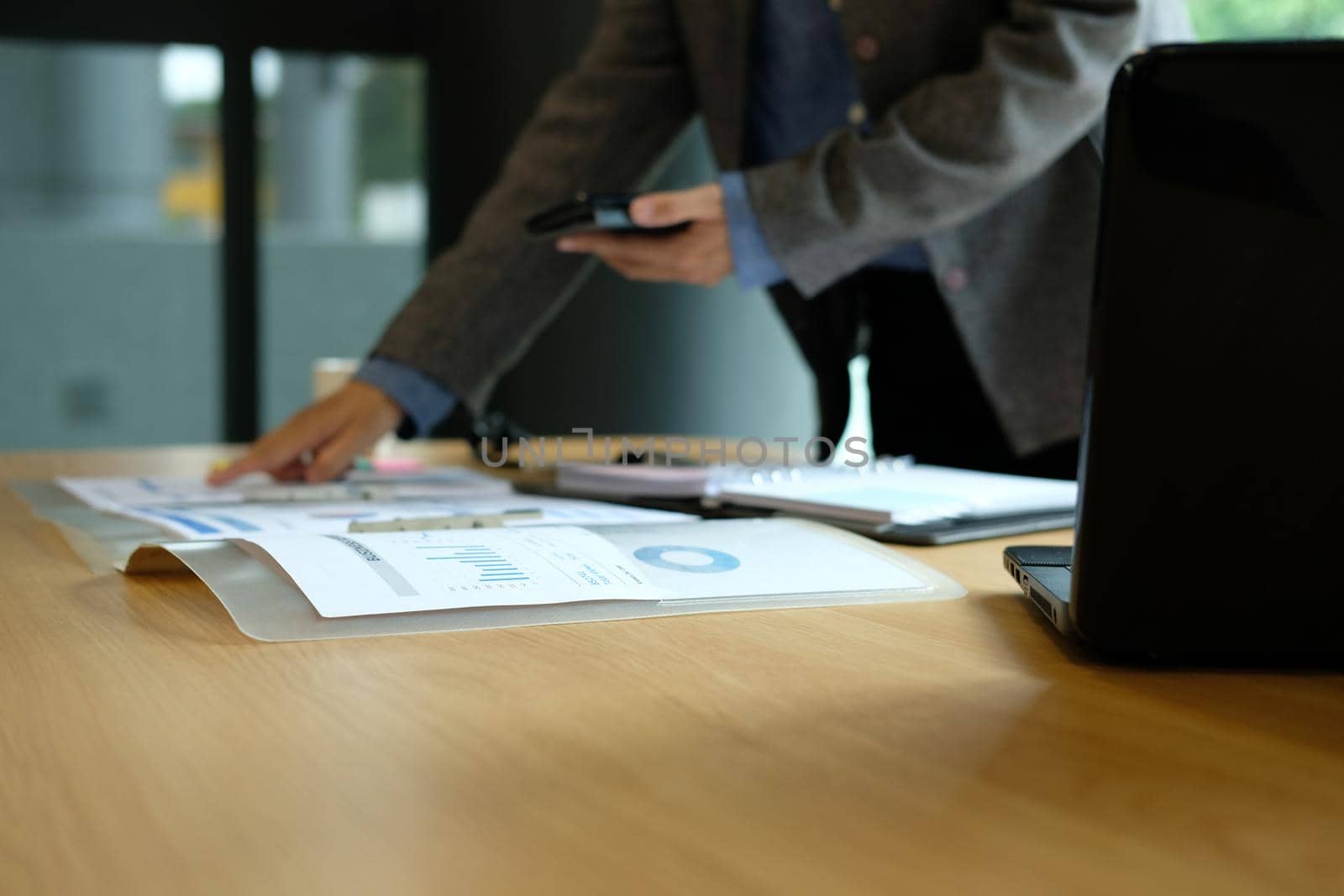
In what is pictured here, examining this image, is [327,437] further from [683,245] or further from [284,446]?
[683,245]

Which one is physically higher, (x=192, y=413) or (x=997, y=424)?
(x=997, y=424)

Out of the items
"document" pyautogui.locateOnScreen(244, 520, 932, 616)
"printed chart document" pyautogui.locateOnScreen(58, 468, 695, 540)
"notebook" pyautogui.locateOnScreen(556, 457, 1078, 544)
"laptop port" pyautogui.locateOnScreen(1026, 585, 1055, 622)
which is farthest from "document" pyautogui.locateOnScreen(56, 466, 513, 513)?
"laptop port" pyautogui.locateOnScreen(1026, 585, 1055, 622)

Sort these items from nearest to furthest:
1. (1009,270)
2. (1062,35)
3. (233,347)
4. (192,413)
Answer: (1062,35), (1009,270), (233,347), (192,413)

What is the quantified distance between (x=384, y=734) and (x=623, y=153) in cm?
109

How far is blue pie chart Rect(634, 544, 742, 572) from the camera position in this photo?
66cm

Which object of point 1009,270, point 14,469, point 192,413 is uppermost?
point 1009,270

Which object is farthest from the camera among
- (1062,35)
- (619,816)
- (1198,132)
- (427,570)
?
(1062,35)

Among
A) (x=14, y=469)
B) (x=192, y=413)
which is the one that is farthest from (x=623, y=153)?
(x=192, y=413)

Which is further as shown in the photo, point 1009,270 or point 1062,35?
point 1009,270

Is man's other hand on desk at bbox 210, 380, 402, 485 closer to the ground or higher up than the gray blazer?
closer to the ground

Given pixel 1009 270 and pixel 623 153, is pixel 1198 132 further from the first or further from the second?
pixel 623 153

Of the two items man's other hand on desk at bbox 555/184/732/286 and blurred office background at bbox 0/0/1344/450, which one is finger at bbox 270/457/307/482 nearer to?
man's other hand on desk at bbox 555/184/732/286

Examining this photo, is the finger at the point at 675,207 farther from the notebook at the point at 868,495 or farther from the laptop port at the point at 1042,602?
the laptop port at the point at 1042,602

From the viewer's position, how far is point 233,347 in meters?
3.52
